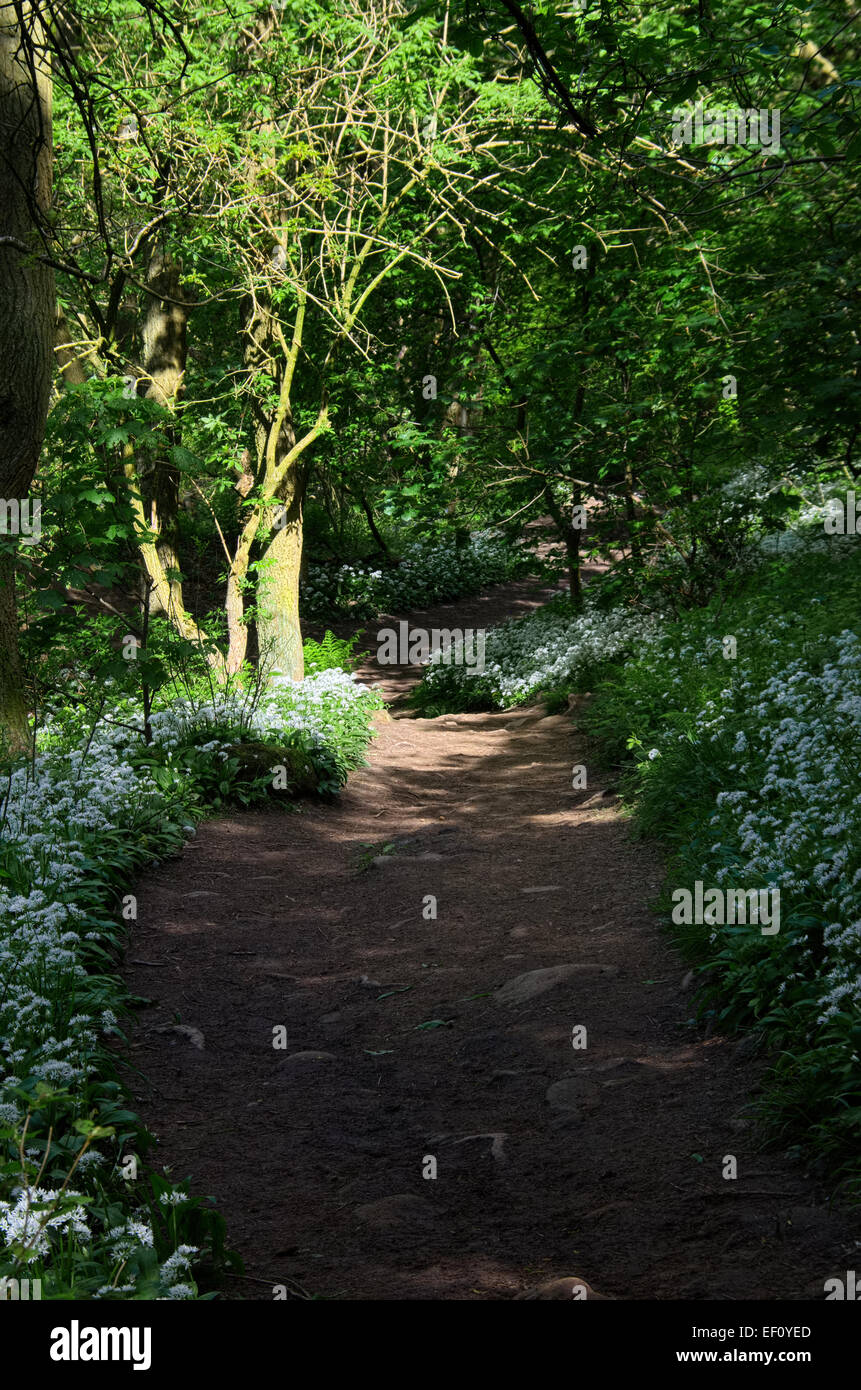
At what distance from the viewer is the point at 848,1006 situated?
396cm

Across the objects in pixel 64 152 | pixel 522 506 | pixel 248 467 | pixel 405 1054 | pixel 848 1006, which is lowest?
pixel 405 1054

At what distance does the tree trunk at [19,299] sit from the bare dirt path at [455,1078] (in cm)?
277

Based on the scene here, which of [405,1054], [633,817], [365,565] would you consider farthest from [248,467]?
[405,1054]

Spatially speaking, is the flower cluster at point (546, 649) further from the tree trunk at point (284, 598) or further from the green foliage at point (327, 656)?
the tree trunk at point (284, 598)

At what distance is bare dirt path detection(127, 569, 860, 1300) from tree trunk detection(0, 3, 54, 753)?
277 centimetres

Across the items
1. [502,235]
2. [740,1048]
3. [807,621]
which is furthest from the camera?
[502,235]

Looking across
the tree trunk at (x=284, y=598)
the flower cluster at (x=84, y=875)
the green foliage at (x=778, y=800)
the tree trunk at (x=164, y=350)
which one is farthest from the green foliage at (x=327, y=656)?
the green foliage at (x=778, y=800)

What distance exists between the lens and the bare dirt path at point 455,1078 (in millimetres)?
3389

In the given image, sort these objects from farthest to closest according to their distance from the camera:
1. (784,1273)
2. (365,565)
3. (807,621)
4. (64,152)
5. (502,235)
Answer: (365,565)
(502,235)
(64,152)
(807,621)
(784,1273)

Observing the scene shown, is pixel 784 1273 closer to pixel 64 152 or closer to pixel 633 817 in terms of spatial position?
pixel 633 817

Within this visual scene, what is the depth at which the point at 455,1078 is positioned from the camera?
484cm

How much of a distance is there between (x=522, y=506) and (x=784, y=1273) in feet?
36.8

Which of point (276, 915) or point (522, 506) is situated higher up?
point (522, 506)

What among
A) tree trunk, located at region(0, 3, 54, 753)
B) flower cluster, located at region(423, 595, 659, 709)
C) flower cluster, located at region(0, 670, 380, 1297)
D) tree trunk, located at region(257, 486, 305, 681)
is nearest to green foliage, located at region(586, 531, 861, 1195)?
flower cluster, located at region(0, 670, 380, 1297)
